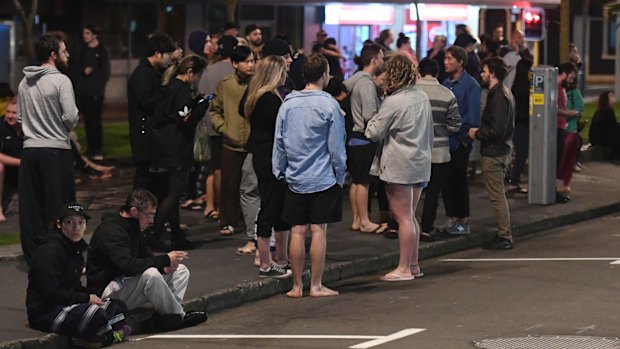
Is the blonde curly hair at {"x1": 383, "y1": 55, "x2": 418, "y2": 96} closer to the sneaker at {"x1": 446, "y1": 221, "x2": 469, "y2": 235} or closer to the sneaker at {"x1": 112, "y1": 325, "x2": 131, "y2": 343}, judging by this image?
the sneaker at {"x1": 446, "y1": 221, "x2": 469, "y2": 235}

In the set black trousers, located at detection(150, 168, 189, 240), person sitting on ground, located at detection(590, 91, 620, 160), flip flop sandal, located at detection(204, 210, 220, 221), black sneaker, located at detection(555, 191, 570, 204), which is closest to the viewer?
black trousers, located at detection(150, 168, 189, 240)

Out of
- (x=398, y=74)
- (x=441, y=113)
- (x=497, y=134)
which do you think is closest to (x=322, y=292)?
(x=398, y=74)

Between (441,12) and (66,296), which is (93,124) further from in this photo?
(441,12)

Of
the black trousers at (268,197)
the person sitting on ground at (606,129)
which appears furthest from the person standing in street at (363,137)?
the person sitting on ground at (606,129)

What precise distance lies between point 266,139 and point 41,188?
190 centimetres

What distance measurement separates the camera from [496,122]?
13.7 metres

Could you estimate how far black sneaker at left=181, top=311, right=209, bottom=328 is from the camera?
10.2 meters

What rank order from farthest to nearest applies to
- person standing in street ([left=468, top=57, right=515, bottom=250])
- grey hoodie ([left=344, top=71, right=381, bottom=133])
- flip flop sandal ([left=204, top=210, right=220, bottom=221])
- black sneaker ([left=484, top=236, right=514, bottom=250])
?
1. flip flop sandal ([left=204, top=210, right=220, bottom=221])
2. black sneaker ([left=484, top=236, right=514, bottom=250])
3. person standing in street ([left=468, top=57, right=515, bottom=250])
4. grey hoodie ([left=344, top=71, right=381, bottom=133])

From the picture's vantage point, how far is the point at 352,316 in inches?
410

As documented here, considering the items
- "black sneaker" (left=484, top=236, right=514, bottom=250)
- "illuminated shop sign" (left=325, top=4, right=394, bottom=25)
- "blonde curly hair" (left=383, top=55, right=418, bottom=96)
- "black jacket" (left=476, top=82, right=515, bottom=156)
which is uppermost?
"illuminated shop sign" (left=325, top=4, right=394, bottom=25)

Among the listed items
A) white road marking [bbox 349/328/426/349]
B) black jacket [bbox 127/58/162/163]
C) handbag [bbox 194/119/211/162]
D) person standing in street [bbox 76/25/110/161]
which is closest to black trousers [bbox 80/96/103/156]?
person standing in street [bbox 76/25/110/161]

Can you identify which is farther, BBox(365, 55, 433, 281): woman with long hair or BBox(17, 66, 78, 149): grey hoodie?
BBox(365, 55, 433, 281): woman with long hair

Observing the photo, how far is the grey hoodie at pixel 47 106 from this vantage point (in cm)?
1134

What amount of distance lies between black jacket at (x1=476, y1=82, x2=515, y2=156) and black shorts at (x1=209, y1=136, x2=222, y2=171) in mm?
2671
